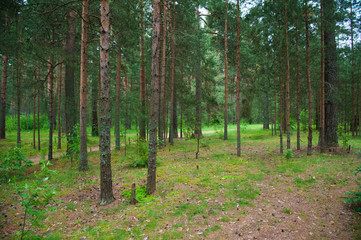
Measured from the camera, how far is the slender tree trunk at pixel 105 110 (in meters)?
5.57

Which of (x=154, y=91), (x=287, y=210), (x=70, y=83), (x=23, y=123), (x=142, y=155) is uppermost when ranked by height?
(x=70, y=83)

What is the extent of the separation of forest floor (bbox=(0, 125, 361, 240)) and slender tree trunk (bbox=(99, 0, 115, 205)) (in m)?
0.57

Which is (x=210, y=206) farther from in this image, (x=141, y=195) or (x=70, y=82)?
(x=70, y=82)

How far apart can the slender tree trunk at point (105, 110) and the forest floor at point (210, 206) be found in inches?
22.3

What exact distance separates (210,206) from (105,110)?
3964 mm

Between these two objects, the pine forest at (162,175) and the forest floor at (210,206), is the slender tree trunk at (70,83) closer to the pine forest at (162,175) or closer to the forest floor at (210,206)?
the pine forest at (162,175)

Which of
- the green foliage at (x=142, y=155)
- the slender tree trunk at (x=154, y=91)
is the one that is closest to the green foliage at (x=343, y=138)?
the green foliage at (x=142, y=155)

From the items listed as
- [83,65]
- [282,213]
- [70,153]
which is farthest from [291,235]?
[70,153]

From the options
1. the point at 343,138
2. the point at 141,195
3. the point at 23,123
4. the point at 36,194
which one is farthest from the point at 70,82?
the point at 23,123

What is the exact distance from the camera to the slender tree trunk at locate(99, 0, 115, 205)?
18.3 feet

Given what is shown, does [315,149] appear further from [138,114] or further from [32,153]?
[32,153]

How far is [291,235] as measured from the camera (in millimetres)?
4285

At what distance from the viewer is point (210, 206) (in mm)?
5469

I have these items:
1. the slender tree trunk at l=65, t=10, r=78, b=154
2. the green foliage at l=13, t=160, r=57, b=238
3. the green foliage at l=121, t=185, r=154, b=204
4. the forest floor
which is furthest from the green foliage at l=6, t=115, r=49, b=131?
the green foliage at l=13, t=160, r=57, b=238
